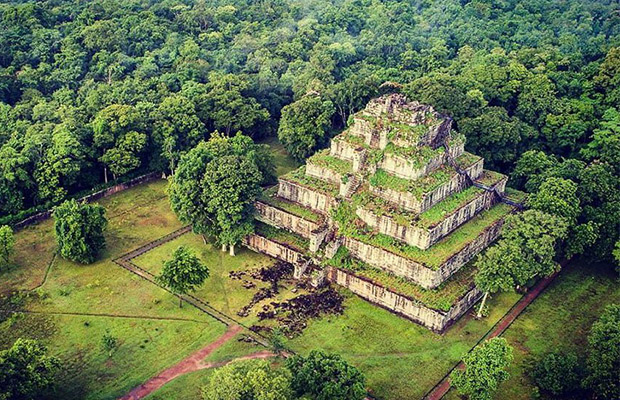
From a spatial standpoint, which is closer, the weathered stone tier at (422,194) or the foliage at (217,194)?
the weathered stone tier at (422,194)

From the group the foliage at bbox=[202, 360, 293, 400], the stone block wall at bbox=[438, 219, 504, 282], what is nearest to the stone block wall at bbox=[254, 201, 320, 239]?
the stone block wall at bbox=[438, 219, 504, 282]

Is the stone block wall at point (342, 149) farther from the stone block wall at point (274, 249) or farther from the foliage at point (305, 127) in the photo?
the foliage at point (305, 127)

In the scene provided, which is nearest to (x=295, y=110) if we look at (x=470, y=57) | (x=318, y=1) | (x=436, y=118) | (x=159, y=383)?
(x=436, y=118)

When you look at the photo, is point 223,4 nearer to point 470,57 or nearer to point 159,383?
point 470,57

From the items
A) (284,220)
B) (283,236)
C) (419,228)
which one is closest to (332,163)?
(284,220)

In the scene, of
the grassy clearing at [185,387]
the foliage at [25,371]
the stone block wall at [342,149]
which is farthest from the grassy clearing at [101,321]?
the stone block wall at [342,149]

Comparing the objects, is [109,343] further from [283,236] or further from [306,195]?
[306,195]
